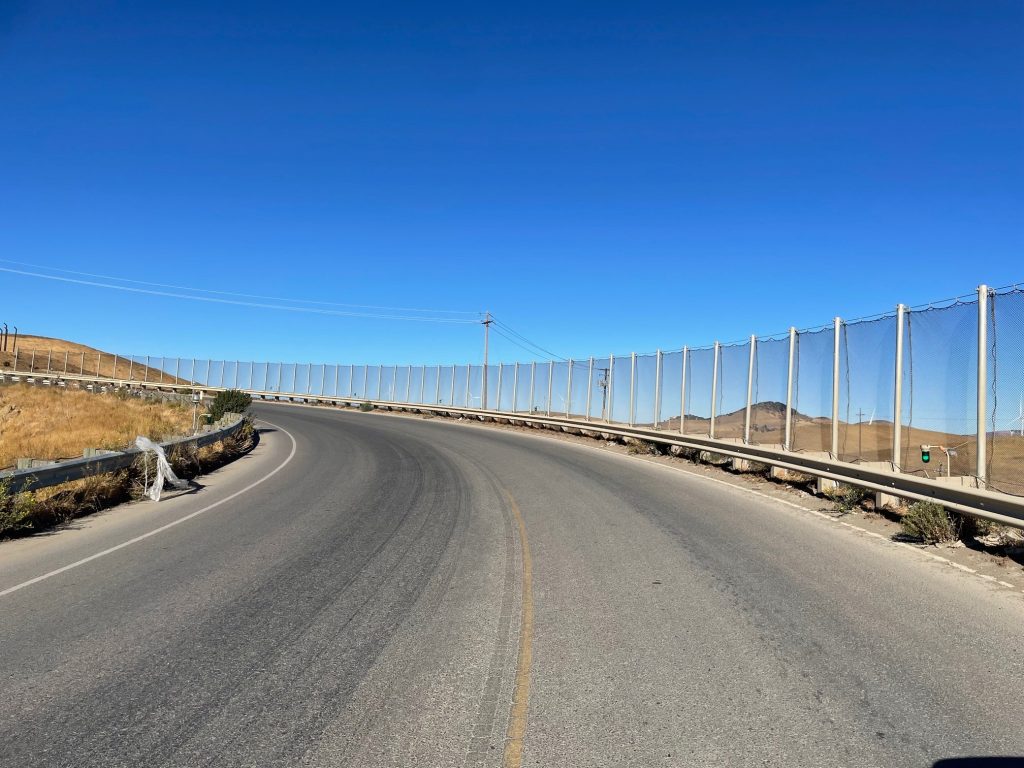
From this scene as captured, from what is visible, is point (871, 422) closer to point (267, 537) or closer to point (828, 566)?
point (828, 566)

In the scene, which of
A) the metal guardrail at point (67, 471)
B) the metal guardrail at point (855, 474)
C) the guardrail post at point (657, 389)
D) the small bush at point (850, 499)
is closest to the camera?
the metal guardrail at point (855, 474)

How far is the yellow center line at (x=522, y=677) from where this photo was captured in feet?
11.8

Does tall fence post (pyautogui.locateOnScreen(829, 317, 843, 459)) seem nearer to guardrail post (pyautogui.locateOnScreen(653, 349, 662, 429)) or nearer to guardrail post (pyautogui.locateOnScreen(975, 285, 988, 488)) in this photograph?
guardrail post (pyautogui.locateOnScreen(975, 285, 988, 488))

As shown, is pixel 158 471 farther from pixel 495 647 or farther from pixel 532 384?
pixel 532 384

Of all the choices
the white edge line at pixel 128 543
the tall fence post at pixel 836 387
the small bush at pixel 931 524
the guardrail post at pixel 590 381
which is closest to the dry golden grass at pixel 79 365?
the guardrail post at pixel 590 381

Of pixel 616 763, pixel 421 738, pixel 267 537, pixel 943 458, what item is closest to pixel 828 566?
pixel 943 458

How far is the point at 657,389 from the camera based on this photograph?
24719 millimetres

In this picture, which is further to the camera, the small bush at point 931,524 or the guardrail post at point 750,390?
the guardrail post at point 750,390

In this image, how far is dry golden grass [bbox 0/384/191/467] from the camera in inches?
686

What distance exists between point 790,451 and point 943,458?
5.11 metres

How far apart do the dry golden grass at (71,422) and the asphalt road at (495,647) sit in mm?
8239

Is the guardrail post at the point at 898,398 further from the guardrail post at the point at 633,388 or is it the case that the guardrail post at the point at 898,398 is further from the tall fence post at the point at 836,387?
the guardrail post at the point at 633,388

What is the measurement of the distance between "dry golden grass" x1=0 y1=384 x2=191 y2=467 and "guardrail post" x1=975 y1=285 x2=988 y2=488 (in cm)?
1506

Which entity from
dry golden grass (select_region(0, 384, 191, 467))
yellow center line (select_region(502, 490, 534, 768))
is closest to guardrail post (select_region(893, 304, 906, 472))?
yellow center line (select_region(502, 490, 534, 768))
